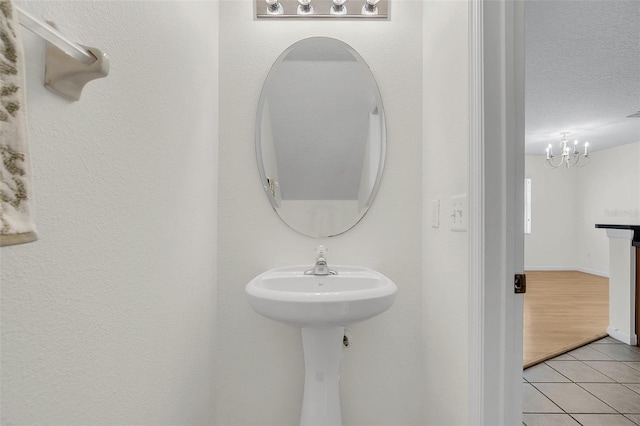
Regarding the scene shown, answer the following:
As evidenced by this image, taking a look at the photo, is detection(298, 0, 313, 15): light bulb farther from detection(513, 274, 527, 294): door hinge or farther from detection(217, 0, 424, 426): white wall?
detection(513, 274, 527, 294): door hinge

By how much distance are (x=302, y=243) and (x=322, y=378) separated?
0.58 meters

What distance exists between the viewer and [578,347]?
2.84m

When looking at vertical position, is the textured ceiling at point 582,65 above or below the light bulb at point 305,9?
above

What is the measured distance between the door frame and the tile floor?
118 centimetres

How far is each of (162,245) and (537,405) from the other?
2.19m

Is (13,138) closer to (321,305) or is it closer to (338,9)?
(321,305)

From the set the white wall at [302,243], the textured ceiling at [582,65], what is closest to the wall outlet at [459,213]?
the white wall at [302,243]

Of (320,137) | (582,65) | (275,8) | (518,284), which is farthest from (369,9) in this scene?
(582,65)

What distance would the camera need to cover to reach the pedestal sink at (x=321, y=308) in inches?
45.1

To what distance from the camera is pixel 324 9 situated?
1.63 meters

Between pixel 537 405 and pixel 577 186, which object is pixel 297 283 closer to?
pixel 537 405

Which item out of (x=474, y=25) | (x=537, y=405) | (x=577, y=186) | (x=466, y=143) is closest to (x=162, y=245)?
(x=466, y=143)

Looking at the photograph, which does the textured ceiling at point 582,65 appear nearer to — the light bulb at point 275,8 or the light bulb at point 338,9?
the light bulb at point 338,9

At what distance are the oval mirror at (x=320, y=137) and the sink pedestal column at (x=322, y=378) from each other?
0.47 meters
